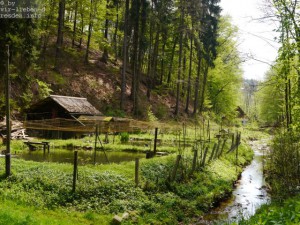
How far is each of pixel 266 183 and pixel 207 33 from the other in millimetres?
27661

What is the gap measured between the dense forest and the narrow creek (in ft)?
53.0

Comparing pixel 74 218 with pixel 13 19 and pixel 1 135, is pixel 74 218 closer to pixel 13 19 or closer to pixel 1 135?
pixel 1 135

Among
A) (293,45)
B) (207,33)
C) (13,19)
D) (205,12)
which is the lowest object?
(293,45)

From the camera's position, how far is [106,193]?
484 inches

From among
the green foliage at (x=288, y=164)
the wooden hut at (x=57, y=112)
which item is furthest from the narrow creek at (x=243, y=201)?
the wooden hut at (x=57, y=112)

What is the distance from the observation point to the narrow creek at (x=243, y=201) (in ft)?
41.5

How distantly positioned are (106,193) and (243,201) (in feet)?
22.7

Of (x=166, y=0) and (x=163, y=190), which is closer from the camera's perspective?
(x=163, y=190)

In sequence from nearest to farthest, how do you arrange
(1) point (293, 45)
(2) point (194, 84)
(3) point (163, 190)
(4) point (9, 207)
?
1. (4) point (9, 207)
2. (1) point (293, 45)
3. (3) point (163, 190)
4. (2) point (194, 84)

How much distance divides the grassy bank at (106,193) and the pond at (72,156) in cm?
304

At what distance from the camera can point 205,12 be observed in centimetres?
4169

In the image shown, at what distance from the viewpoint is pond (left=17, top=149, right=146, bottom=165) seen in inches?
683

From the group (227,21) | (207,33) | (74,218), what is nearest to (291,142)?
(74,218)

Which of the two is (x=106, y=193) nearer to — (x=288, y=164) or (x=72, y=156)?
(x=72, y=156)
